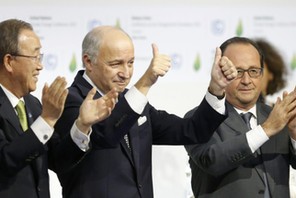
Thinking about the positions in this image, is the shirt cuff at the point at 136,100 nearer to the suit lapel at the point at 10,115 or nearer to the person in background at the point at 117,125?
the person in background at the point at 117,125

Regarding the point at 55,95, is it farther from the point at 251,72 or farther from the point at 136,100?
the point at 251,72

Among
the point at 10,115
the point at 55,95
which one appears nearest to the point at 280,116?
the point at 55,95

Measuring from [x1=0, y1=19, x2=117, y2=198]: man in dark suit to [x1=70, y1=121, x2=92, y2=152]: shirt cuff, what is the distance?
1 centimetres

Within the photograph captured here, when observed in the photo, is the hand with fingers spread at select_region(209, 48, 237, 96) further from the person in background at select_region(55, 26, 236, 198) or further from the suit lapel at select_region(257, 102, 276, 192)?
the suit lapel at select_region(257, 102, 276, 192)

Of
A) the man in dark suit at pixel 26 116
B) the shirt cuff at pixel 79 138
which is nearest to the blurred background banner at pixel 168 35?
the man in dark suit at pixel 26 116

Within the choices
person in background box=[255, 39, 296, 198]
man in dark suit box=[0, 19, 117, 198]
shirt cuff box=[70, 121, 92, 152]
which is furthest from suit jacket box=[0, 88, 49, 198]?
person in background box=[255, 39, 296, 198]

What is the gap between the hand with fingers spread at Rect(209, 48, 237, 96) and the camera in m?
3.23

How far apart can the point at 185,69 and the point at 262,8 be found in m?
0.63

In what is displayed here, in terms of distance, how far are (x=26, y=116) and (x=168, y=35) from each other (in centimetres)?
186

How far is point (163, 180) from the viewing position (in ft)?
15.6

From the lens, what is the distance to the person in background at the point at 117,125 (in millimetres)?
3098

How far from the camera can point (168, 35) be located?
4.76 m

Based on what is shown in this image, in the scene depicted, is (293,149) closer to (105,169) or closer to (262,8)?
(105,169)

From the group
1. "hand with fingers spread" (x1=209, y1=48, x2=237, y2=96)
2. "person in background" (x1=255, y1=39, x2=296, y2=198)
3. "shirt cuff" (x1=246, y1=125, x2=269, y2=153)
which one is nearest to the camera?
"hand with fingers spread" (x1=209, y1=48, x2=237, y2=96)
